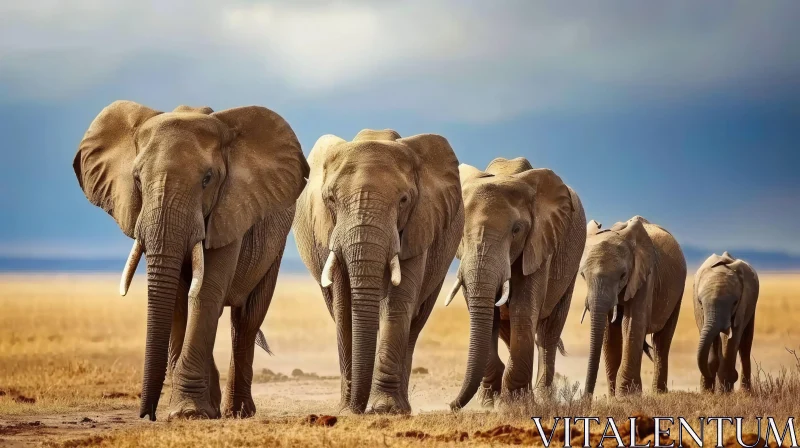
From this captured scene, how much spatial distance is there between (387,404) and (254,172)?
10.2 feet

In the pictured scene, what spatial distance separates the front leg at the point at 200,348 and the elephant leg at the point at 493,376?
16.0 feet

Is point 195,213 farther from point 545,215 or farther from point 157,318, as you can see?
point 545,215

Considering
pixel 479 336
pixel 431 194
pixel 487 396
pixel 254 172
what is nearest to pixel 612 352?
pixel 487 396

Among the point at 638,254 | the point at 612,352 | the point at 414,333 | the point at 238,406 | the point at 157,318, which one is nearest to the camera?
the point at 157,318

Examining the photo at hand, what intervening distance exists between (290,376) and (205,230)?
1491cm

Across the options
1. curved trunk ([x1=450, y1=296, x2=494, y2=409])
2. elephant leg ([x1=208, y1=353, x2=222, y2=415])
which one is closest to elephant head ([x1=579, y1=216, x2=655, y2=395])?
curved trunk ([x1=450, y1=296, x2=494, y2=409])

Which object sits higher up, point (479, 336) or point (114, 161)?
point (114, 161)

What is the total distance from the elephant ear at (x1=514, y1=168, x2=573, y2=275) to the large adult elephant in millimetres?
1925

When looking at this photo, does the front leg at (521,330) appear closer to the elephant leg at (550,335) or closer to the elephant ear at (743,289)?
the elephant leg at (550,335)

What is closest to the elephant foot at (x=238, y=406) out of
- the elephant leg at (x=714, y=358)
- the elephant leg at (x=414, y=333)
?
the elephant leg at (x=414, y=333)

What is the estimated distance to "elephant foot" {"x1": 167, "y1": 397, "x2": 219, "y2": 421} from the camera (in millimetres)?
14633

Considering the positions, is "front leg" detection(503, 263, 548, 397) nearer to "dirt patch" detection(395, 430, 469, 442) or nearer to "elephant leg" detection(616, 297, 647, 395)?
"elephant leg" detection(616, 297, 647, 395)

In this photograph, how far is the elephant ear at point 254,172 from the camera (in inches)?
600

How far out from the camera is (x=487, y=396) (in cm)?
1889
